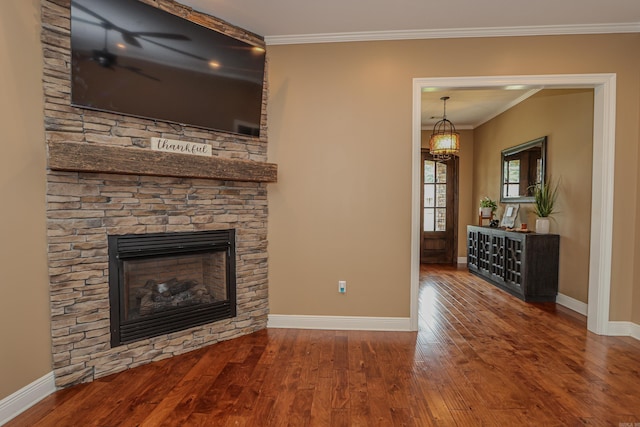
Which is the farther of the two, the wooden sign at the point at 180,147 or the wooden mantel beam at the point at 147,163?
the wooden sign at the point at 180,147

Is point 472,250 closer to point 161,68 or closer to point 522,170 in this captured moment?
point 522,170

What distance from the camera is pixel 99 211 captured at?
2.27 metres

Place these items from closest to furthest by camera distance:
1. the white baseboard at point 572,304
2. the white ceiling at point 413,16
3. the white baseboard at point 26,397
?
the white baseboard at point 26,397, the white ceiling at point 413,16, the white baseboard at point 572,304

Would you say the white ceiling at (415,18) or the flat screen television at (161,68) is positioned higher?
the white ceiling at (415,18)

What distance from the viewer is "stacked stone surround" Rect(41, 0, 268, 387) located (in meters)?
2.08

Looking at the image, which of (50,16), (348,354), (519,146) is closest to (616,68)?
(519,146)

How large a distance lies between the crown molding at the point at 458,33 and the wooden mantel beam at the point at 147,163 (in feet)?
4.10

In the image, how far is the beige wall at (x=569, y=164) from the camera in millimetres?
3611

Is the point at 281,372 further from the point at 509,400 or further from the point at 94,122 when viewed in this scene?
the point at 94,122

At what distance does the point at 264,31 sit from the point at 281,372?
9.44 ft

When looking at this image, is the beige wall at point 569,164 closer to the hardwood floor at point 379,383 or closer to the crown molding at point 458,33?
the crown molding at point 458,33

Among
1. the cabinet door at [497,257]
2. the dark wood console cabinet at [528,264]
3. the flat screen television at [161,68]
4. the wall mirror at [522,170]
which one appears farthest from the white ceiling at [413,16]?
the cabinet door at [497,257]

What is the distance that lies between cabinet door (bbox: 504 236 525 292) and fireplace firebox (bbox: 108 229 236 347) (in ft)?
11.5

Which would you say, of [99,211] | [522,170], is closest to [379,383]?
[99,211]
